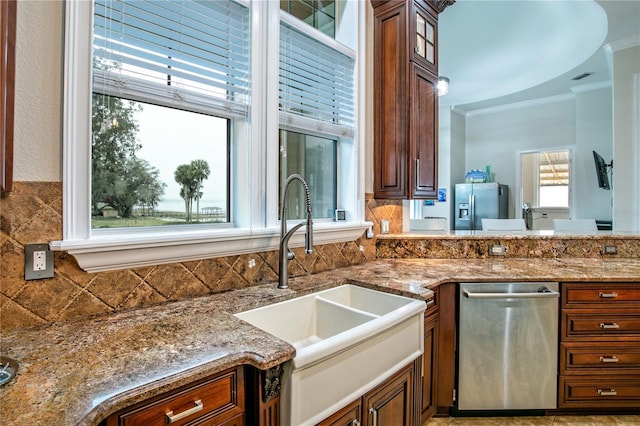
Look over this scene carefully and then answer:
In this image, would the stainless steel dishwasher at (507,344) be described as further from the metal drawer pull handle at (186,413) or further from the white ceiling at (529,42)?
→ the white ceiling at (529,42)

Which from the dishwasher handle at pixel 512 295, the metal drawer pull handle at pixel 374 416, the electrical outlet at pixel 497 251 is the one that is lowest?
the metal drawer pull handle at pixel 374 416

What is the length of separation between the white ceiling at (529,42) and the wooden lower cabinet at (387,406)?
141 inches

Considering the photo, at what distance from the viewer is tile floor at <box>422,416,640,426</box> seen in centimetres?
206

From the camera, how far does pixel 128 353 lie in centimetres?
99

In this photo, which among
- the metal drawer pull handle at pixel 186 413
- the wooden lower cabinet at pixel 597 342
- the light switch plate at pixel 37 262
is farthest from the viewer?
the wooden lower cabinet at pixel 597 342

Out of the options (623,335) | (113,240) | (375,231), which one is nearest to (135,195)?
(113,240)

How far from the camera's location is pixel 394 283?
1852 millimetres

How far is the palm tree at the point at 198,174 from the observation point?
1.70 metres

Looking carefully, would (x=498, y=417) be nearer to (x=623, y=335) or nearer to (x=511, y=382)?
(x=511, y=382)

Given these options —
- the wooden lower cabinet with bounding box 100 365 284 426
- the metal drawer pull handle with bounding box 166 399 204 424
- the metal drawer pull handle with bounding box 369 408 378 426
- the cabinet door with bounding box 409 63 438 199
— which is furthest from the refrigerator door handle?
the metal drawer pull handle with bounding box 166 399 204 424

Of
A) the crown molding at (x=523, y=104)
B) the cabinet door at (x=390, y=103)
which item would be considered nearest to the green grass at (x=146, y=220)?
the cabinet door at (x=390, y=103)

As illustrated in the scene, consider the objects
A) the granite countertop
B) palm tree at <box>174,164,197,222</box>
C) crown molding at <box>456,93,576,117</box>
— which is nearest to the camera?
the granite countertop

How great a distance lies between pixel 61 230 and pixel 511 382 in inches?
96.1

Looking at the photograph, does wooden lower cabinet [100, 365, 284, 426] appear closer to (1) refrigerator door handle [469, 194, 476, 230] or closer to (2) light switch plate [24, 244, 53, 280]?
(2) light switch plate [24, 244, 53, 280]
